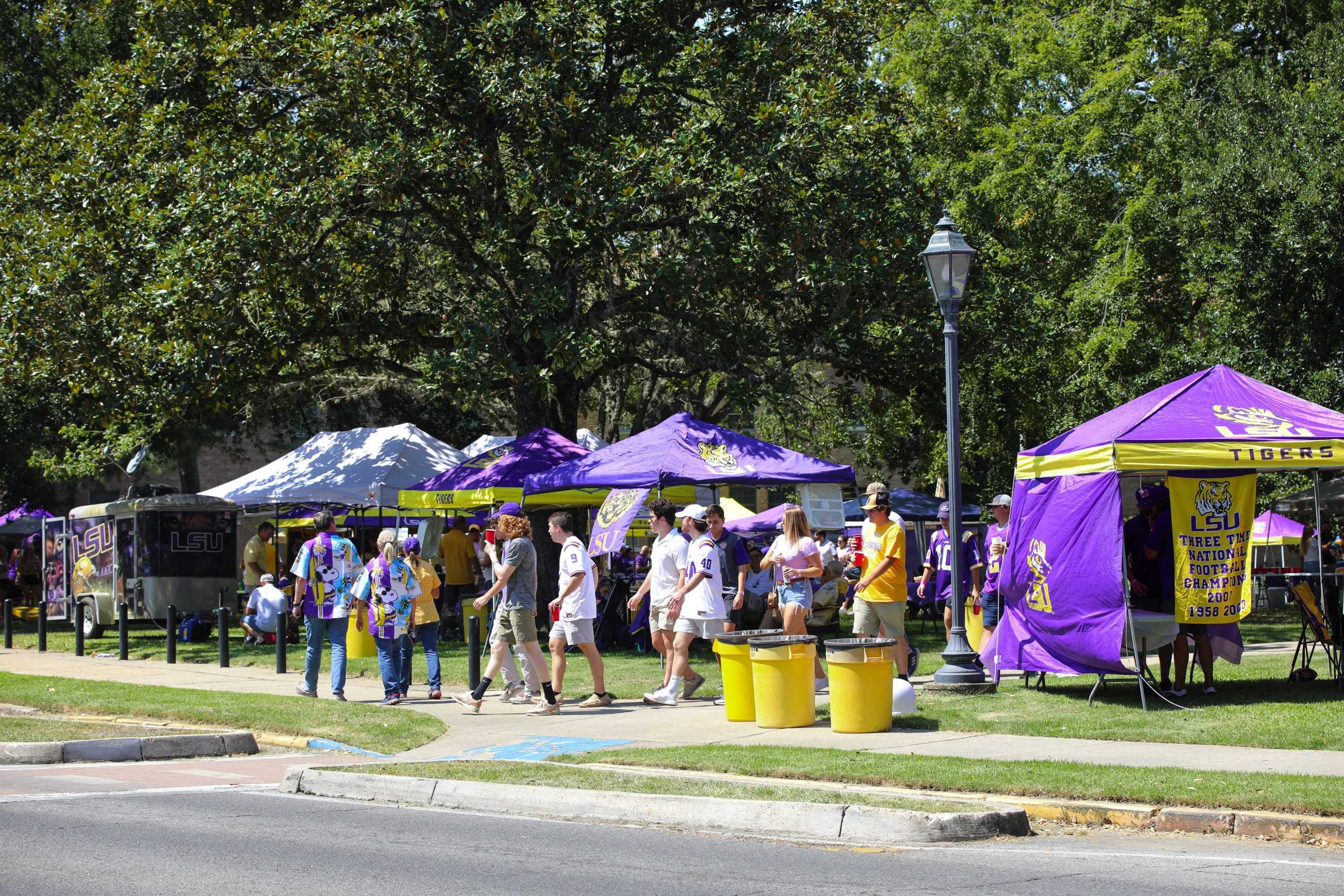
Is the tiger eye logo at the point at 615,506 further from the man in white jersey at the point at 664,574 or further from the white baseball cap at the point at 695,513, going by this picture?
the white baseball cap at the point at 695,513

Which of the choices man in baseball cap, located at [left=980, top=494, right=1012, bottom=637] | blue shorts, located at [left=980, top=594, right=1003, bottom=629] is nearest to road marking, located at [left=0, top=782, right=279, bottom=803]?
man in baseball cap, located at [left=980, top=494, right=1012, bottom=637]

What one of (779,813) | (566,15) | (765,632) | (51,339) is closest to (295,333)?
(51,339)

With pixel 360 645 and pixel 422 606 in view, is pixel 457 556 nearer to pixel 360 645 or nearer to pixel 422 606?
pixel 360 645

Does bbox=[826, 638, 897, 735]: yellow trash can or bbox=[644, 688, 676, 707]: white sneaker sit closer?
bbox=[826, 638, 897, 735]: yellow trash can

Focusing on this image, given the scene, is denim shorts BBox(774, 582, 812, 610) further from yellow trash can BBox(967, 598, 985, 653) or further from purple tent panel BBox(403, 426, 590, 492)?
purple tent panel BBox(403, 426, 590, 492)

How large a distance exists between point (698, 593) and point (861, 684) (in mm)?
2325

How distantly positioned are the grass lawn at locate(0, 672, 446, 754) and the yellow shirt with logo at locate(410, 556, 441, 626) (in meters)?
0.98

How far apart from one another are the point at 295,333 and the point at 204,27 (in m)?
4.75

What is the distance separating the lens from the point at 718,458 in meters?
18.1

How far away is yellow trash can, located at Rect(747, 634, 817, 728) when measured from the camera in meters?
11.6

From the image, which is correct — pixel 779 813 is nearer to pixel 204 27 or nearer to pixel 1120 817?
pixel 1120 817

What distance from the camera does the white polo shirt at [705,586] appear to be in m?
12.9

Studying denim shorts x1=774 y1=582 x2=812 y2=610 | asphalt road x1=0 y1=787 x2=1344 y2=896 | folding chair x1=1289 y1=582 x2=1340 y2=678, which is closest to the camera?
asphalt road x1=0 y1=787 x2=1344 y2=896

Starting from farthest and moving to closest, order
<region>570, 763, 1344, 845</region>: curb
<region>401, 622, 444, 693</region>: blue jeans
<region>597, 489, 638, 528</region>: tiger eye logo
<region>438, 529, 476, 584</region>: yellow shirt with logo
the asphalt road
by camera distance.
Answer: <region>438, 529, 476, 584</region>: yellow shirt with logo, <region>597, 489, 638, 528</region>: tiger eye logo, <region>401, 622, 444, 693</region>: blue jeans, <region>570, 763, 1344, 845</region>: curb, the asphalt road
